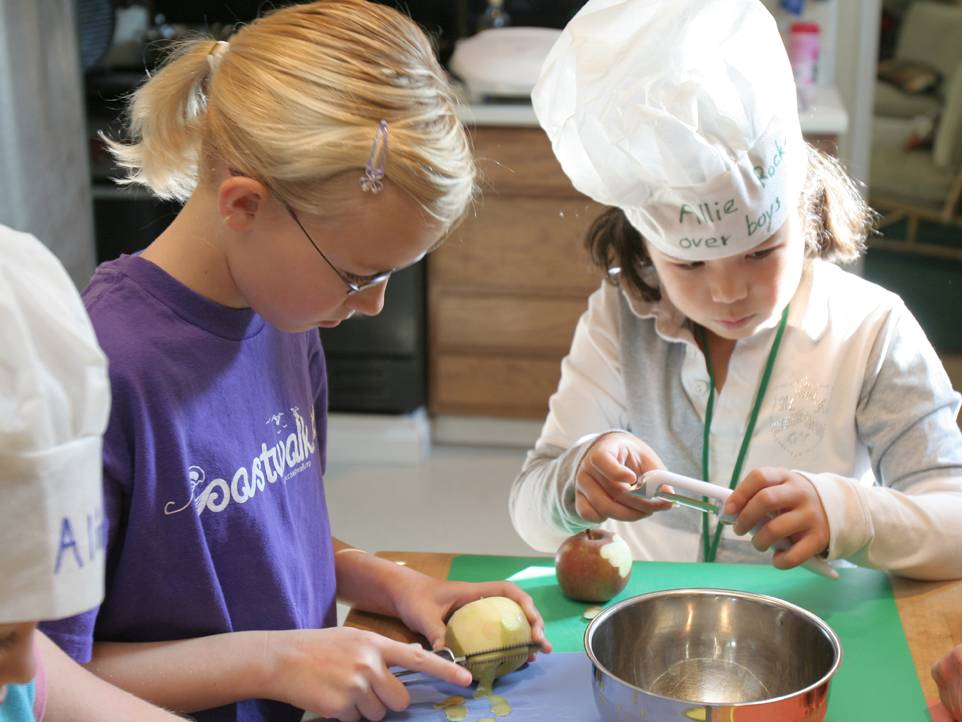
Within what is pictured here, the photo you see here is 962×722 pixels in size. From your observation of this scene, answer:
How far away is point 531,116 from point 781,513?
1.89 meters

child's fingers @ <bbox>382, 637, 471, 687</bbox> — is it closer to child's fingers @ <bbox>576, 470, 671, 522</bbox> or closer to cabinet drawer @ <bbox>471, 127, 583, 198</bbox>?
child's fingers @ <bbox>576, 470, 671, 522</bbox>

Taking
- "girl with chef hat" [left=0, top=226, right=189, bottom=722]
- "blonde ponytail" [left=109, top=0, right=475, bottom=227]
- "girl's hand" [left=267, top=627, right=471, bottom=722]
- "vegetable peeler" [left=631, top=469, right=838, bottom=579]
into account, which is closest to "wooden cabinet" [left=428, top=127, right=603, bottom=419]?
"vegetable peeler" [left=631, top=469, right=838, bottom=579]

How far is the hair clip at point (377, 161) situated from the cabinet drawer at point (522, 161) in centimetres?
200

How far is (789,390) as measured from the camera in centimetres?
135

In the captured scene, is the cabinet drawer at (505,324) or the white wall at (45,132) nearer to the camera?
the white wall at (45,132)

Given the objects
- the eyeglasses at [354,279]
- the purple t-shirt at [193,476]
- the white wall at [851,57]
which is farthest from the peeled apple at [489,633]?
the white wall at [851,57]

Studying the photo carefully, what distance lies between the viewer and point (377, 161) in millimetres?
909

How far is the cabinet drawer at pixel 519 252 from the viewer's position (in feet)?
9.77

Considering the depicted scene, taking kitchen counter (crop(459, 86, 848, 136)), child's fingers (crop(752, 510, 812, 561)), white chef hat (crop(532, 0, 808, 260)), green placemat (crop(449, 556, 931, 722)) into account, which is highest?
white chef hat (crop(532, 0, 808, 260))

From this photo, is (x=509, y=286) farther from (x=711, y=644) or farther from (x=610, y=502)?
(x=711, y=644)

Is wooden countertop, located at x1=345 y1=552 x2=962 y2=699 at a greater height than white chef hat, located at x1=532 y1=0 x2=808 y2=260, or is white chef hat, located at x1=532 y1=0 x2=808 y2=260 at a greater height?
white chef hat, located at x1=532 y1=0 x2=808 y2=260

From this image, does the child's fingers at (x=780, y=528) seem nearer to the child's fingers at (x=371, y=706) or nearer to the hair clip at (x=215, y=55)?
the child's fingers at (x=371, y=706)

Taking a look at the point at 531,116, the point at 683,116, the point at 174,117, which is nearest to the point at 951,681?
the point at 683,116

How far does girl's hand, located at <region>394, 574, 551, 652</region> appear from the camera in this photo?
3.43 feet
